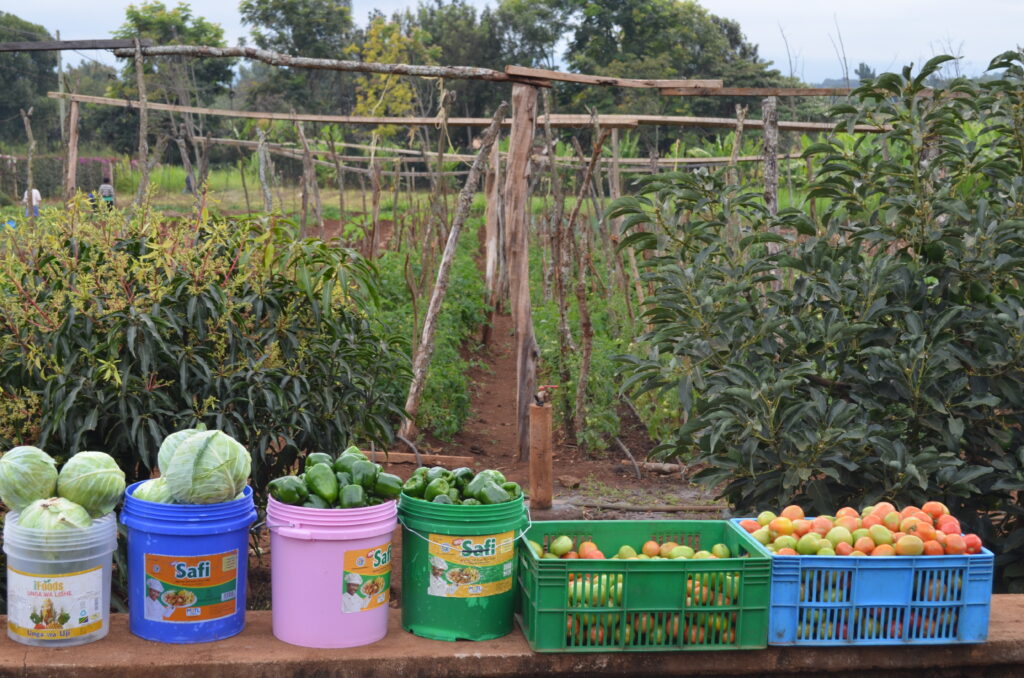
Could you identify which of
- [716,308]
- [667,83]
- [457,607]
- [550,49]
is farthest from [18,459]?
[550,49]

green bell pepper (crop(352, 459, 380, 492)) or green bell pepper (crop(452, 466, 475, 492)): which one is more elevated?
green bell pepper (crop(352, 459, 380, 492))

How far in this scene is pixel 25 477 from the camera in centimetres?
254

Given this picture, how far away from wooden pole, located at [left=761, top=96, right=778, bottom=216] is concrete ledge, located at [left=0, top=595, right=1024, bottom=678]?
127 inches

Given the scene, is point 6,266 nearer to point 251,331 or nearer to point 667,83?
point 251,331

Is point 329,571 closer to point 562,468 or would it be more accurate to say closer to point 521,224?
point 521,224

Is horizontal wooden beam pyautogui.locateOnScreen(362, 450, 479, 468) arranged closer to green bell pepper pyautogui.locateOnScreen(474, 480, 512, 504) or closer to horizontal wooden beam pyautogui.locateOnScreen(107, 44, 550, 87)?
horizontal wooden beam pyautogui.locateOnScreen(107, 44, 550, 87)

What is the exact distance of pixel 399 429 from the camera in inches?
251

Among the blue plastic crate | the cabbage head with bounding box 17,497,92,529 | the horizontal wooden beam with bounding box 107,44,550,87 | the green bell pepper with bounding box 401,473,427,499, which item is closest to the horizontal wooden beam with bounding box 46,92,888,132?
the horizontal wooden beam with bounding box 107,44,550,87

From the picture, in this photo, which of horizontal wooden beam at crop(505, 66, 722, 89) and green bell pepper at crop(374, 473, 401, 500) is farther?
horizontal wooden beam at crop(505, 66, 722, 89)

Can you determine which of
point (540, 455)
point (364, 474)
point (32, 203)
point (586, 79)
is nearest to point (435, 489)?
point (364, 474)

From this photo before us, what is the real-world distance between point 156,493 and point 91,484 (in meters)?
0.17

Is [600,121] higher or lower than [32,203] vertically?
higher

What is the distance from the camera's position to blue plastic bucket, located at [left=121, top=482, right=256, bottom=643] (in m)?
2.52

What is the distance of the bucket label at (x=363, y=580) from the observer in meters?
2.55
